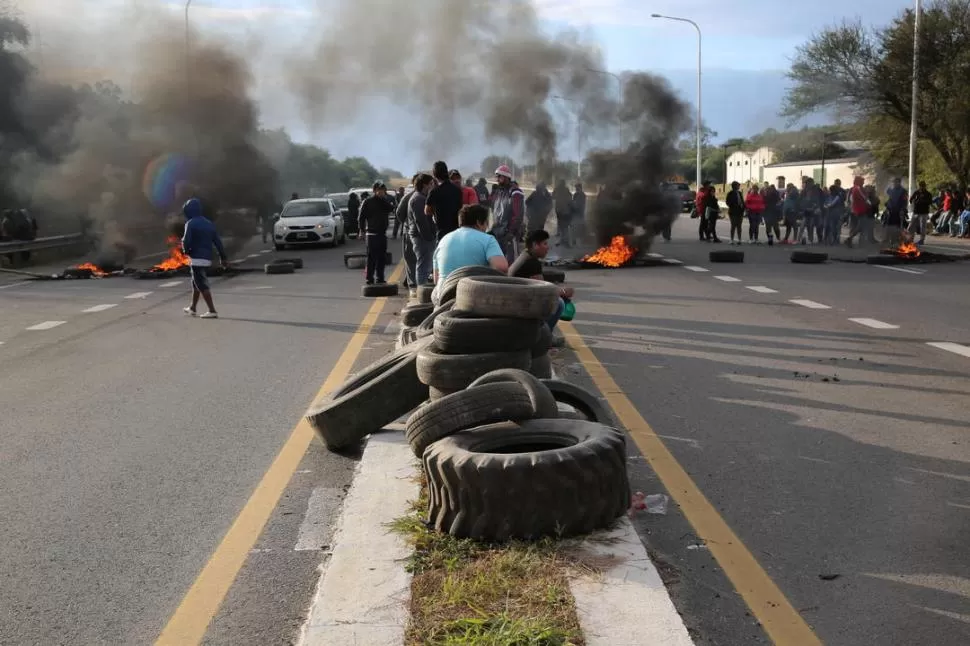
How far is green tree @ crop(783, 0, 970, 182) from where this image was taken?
114 ft

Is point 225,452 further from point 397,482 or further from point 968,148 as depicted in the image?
point 968,148

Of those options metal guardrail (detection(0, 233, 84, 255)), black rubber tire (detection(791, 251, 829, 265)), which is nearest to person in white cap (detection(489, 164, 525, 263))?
black rubber tire (detection(791, 251, 829, 265))

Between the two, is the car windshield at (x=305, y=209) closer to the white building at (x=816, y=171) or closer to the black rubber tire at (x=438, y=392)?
the black rubber tire at (x=438, y=392)

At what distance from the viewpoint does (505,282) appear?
6.87m

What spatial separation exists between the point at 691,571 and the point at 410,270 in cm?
1242

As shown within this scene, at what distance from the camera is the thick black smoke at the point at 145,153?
31.8m

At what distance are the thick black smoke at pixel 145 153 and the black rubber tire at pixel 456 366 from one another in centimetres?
2448

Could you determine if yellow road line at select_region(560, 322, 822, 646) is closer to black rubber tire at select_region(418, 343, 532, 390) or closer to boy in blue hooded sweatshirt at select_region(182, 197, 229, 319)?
black rubber tire at select_region(418, 343, 532, 390)

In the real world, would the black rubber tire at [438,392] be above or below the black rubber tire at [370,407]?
above

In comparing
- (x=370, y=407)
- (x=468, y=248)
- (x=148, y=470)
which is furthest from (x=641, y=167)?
(x=148, y=470)

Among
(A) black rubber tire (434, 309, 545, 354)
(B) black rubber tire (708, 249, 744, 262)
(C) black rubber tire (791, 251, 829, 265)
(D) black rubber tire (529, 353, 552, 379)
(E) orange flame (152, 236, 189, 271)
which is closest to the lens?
(A) black rubber tire (434, 309, 545, 354)

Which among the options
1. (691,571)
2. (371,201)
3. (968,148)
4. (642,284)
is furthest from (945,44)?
Result: (691,571)

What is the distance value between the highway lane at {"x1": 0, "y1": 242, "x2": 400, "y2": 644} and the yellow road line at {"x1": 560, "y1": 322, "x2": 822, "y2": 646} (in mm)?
1760

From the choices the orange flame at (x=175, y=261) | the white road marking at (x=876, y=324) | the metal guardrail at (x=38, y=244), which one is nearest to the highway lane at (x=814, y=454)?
the white road marking at (x=876, y=324)
